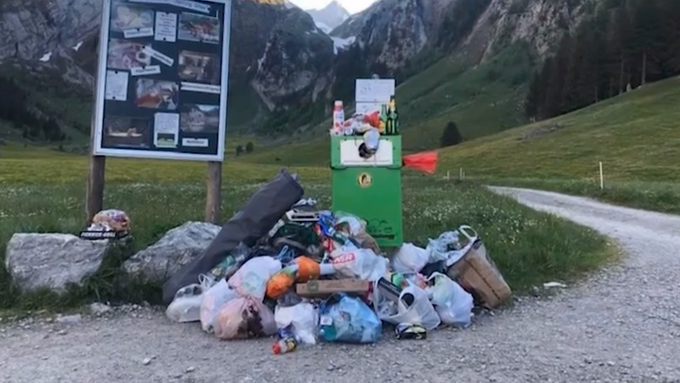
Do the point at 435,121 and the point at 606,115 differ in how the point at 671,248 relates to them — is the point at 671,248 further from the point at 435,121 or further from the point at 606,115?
the point at 435,121

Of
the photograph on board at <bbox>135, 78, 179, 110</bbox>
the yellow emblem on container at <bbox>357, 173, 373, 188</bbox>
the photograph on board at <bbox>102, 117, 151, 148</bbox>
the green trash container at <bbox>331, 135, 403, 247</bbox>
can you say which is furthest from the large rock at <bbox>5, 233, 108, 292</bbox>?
the yellow emblem on container at <bbox>357, 173, 373, 188</bbox>

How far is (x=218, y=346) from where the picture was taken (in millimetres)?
5527

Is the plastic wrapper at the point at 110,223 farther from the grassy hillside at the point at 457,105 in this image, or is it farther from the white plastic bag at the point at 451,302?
the grassy hillside at the point at 457,105

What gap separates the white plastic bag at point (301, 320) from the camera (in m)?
5.68

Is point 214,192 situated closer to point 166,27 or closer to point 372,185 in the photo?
point 166,27

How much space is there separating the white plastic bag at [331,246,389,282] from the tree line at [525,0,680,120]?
90.3 meters

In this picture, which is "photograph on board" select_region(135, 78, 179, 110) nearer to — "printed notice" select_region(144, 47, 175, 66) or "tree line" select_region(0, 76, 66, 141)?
"printed notice" select_region(144, 47, 175, 66)

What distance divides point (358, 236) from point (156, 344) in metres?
2.64

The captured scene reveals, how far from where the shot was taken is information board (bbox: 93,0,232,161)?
818 cm

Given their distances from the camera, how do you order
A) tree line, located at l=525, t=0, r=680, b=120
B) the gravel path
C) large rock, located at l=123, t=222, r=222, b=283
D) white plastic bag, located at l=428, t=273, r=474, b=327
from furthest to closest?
tree line, located at l=525, t=0, r=680, b=120 < large rock, located at l=123, t=222, r=222, b=283 < white plastic bag, located at l=428, t=273, r=474, b=327 < the gravel path

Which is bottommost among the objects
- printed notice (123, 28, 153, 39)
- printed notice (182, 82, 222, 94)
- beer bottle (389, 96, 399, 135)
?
beer bottle (389, 96, 399, 135)

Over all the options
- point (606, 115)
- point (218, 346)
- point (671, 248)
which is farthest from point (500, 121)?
point (218, 346)

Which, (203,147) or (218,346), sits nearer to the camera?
(218,346)

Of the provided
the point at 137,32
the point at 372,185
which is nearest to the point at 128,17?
the point at 137,32
